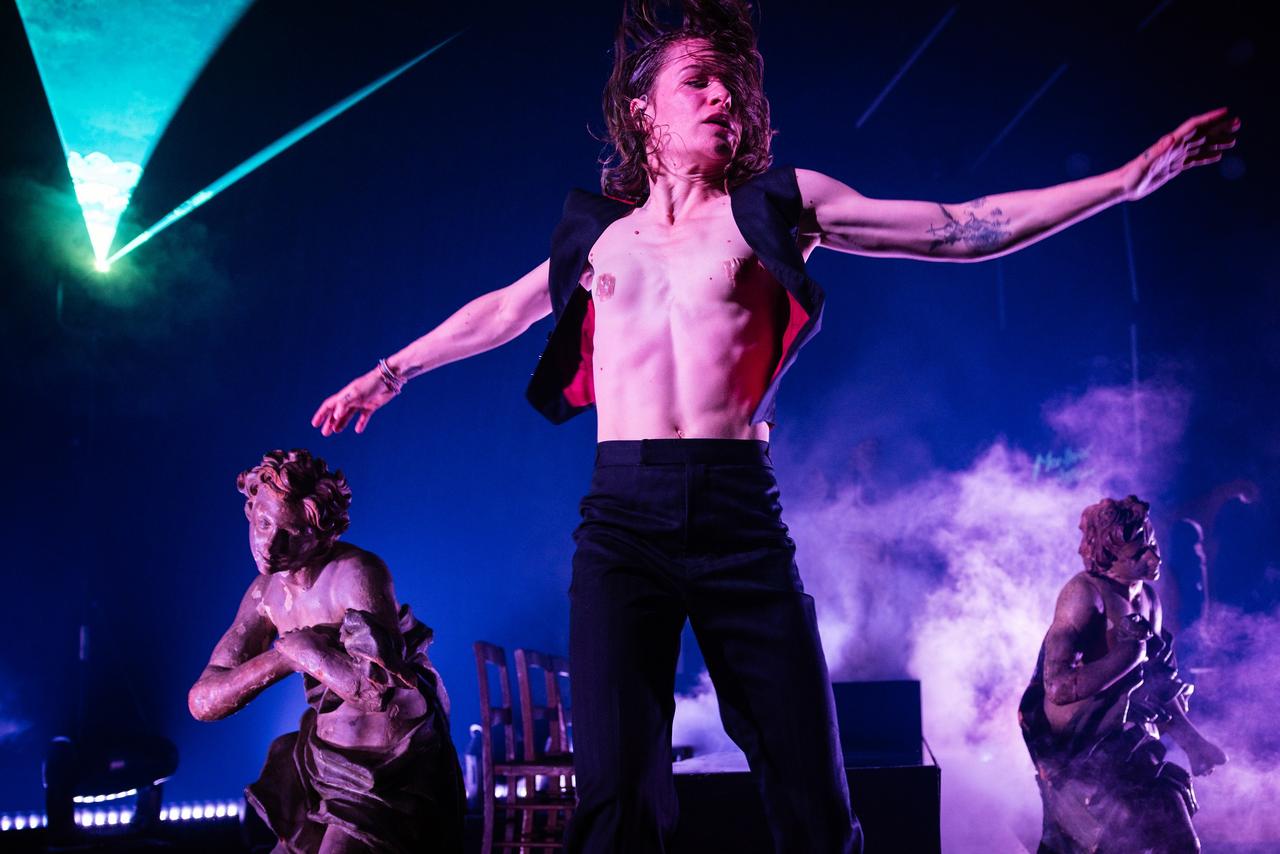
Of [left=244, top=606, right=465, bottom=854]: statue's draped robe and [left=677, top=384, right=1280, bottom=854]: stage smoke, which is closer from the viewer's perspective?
[left=244, top=606, right=465, bottom=854]: statue's draped robe

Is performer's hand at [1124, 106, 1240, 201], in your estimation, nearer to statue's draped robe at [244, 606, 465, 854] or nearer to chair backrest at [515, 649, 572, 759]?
statue's draped robe at [244, 606, 465, 854]

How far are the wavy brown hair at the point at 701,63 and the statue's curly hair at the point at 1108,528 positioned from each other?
89.3 inches

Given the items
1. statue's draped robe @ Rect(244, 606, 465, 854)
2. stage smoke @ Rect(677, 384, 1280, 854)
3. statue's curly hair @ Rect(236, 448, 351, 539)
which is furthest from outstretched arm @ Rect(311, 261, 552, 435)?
stage smoke @ Rect(677, 384, 1280, 854)

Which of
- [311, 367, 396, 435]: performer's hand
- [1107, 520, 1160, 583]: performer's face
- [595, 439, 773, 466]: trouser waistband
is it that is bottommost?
[1107, 520, 1160, 583]: performer's face

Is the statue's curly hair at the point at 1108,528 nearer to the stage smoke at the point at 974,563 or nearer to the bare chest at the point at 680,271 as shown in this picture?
the bare chest at the point at 680,271

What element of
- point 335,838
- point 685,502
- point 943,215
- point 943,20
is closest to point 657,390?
point 685,502

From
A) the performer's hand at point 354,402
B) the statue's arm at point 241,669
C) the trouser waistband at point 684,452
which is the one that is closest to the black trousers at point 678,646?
the trouser waistband at point 684,452

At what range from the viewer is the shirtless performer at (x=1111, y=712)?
3.80 m

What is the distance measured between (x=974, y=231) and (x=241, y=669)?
6.72ft

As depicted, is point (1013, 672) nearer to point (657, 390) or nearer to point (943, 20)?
point (943, 20)

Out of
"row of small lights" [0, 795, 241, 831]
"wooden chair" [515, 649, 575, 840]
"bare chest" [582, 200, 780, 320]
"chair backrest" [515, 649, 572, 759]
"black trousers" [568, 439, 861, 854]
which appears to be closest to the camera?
"black trousers" [568, 439, 861, 854]

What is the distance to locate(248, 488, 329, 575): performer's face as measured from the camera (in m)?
2.85

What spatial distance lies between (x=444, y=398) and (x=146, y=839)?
334 centimetres

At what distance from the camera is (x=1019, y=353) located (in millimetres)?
7477
